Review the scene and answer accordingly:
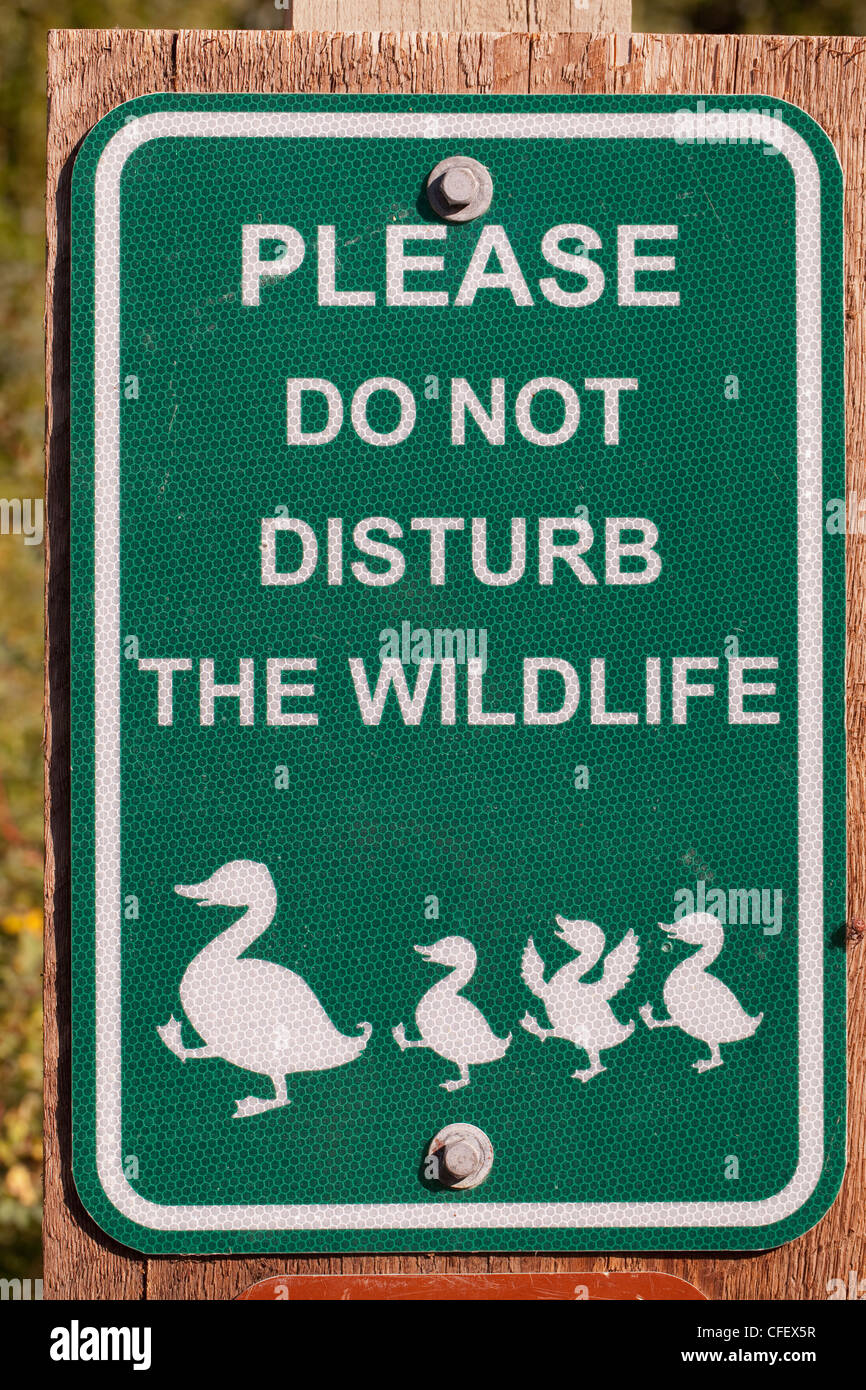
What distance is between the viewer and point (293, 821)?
1.88 meters

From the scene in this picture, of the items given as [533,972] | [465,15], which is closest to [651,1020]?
[533,972]

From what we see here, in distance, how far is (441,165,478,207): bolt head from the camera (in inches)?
72.4

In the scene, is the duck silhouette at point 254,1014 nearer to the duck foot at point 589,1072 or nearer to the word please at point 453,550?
the duck foot at point 589,1072

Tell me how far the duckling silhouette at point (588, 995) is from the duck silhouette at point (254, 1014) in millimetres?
298

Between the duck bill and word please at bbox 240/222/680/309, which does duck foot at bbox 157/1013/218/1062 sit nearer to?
the duck bill

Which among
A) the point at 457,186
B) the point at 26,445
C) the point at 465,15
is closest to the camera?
the point at 457,186

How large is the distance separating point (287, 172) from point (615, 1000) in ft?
4.56

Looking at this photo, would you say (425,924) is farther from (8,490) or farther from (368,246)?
(8,490)

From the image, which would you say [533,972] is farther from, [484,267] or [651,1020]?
[484,267]

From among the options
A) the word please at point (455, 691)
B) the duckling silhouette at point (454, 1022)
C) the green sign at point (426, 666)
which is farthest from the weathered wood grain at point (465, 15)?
the duckling silhouette at point (454, 1022)

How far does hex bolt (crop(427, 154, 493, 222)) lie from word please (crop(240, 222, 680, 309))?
3 cm

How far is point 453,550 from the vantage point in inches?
74.4

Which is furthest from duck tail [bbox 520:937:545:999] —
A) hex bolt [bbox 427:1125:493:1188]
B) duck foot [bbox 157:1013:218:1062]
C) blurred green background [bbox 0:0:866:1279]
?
blurred green background [bbox 0:0:866:1279]

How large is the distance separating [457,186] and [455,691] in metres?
0.77
